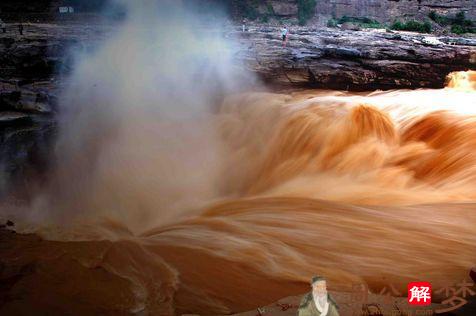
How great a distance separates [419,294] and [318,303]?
762mm

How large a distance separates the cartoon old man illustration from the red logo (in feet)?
2.01

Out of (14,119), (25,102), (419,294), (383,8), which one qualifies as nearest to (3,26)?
(25,102)

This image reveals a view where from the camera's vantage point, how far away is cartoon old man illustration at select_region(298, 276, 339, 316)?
2000 millimetres

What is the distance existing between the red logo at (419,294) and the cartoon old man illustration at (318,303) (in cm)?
61

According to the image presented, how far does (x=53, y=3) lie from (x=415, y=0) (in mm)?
8693

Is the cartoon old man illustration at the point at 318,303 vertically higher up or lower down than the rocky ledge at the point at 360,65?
lower down

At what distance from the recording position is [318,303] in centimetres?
202

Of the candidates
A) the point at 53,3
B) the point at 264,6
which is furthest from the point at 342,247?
the point at 264,6

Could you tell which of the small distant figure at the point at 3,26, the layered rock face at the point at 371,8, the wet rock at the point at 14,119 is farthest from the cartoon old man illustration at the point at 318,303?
the layered rock face at the point at 371,8

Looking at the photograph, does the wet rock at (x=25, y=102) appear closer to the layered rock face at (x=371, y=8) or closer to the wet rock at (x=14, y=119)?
the wet rock at (x=14, y=119)

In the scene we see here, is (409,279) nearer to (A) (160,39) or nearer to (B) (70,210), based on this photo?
(B) (70,210)

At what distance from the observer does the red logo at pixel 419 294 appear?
2363mm

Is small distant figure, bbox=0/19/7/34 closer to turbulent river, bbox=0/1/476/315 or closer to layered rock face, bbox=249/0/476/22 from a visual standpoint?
turbulent river, bbox=0/1/476/315

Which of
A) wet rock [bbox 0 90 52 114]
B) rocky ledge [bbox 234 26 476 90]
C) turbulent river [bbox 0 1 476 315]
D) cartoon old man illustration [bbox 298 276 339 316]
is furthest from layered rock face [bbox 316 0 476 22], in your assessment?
cartoon old man illustration [bbox 298 276 339 316]
